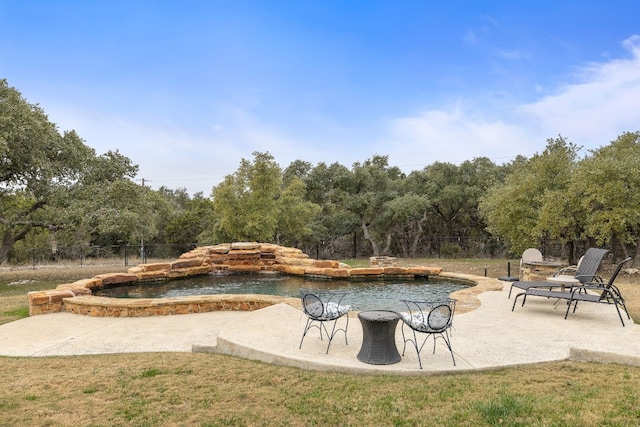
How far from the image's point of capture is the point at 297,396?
122 inches

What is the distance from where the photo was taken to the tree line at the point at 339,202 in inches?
464

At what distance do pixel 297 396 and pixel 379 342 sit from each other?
1.03m

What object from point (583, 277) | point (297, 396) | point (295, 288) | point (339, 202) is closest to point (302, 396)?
point (297, 396)

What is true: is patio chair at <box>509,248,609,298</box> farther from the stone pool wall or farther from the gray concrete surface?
the stone pool wall

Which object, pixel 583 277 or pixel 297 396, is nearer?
pixel 297 396

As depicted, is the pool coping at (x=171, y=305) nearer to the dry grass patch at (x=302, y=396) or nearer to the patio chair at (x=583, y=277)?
the patio chair at (x=583, y=277)

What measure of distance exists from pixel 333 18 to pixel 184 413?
1090 cm

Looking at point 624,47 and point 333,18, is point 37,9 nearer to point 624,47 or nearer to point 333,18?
point 333,18

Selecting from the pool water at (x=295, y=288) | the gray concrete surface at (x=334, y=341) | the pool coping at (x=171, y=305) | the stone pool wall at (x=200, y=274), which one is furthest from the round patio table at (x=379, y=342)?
the pool water at (x=295, y=288)

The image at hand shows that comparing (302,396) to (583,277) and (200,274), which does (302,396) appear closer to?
(583,277)

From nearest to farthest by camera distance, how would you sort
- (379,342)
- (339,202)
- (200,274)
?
(379,342) < (200,274) < (339,202)

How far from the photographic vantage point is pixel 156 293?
8.76 m

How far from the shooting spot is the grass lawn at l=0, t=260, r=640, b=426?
2697 mm

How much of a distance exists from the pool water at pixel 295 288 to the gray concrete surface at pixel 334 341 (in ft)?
5.97
